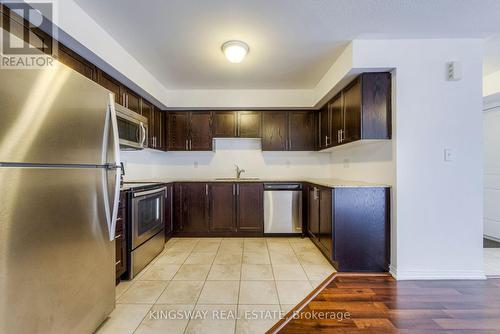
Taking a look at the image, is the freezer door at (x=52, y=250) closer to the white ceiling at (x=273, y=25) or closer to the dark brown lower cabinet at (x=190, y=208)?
the white ceiling at (x=273, y=25)

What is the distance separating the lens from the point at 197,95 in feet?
12.8

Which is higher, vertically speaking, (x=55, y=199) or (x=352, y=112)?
(x=352, y=112)

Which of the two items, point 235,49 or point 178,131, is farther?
point 178,131

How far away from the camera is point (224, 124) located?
13.2 ft

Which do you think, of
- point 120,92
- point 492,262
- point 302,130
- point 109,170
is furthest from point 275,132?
point 492,262

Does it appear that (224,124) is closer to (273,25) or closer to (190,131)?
(190,131)

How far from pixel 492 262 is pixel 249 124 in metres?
3.61

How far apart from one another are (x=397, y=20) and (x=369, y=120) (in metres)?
0.89

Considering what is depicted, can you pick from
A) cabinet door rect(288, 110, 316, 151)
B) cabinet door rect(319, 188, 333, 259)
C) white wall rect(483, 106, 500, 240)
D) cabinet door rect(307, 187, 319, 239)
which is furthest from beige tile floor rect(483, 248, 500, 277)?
cabinet door rect(288, 110, 316, 151)

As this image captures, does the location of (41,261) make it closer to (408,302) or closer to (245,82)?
(408,302)

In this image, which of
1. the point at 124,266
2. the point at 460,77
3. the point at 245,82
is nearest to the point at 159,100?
the point at 245,82

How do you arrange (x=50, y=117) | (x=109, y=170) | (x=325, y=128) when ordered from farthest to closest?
(x=325, y=128), (x=109, y=170), (x=50, y=117)

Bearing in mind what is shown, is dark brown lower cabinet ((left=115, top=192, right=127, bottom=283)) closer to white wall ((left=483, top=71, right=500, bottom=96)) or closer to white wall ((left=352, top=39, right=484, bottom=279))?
white wall ((left=352, top=39, right=484, bottom=279))

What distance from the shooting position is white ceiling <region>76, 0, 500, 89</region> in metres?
1.86
